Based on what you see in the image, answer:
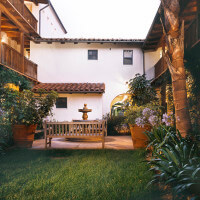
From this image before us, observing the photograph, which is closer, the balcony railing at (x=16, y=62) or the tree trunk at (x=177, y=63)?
the tree trunk at (x=177, y=63)

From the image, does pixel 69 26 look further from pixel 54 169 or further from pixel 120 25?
pixel 54 169

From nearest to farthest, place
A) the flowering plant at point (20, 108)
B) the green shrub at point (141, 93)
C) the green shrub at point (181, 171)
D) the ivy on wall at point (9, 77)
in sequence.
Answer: the green shrub at point (181, 171) → the flowering plant at point (20, 108) → the ivy on wall at point (9, 77) → the green shrub at point (141, 93)

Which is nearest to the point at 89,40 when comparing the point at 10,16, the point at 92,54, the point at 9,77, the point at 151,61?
the point at 92,54

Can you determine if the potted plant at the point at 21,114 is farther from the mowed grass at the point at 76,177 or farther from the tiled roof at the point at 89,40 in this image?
the tiled roof at the point at 89,40

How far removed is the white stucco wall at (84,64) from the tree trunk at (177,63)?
9.40 m

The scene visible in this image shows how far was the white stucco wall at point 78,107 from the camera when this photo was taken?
12.2 meters

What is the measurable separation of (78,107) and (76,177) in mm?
8972

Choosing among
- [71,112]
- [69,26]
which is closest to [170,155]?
[71,112]

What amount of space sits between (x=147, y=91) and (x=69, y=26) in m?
18.5

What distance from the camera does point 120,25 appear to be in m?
23.5

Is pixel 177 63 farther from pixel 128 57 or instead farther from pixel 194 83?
pixel 128 57

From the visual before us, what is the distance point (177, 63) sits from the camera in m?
3.66

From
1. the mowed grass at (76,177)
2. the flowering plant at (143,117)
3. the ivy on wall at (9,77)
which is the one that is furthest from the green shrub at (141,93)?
the ivy on wall at (9,77)

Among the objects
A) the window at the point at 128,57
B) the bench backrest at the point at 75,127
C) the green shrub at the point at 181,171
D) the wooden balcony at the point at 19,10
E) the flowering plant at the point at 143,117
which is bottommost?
the green shrub at the point at 181,171
